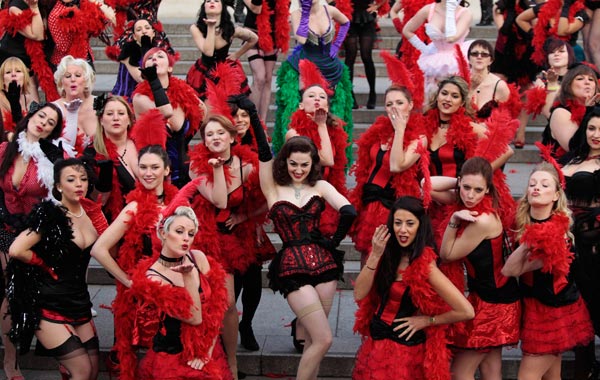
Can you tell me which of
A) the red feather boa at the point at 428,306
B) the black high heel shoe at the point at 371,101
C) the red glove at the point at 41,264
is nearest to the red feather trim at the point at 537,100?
the red feather boa at the point at 428,306

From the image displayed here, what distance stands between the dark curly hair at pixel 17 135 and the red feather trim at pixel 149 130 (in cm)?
54

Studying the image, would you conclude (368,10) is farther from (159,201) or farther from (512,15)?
(159,201)

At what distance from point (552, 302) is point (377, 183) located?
55.5 inches

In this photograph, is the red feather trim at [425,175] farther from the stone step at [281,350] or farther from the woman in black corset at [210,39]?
the woman in black corset at [210,39]

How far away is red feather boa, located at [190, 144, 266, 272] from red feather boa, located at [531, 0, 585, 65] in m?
A: 3.79

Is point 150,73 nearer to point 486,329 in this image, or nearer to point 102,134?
point 102,134

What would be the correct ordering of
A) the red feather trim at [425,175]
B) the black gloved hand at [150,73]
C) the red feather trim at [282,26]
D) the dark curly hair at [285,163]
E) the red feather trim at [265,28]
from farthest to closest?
the red feather trim at [282,26]
the red feather trim at [265,28]
the black gloved hand at [150,73]
the dark curly hair at [285,163]
the red feather trim at [425,175]

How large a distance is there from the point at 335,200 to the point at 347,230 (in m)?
0.20

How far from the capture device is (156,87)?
290 inches

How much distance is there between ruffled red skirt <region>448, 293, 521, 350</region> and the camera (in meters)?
6.00

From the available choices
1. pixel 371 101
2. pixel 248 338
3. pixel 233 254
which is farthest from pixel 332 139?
pixel 371 101

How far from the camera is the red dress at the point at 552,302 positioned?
5.93 meters

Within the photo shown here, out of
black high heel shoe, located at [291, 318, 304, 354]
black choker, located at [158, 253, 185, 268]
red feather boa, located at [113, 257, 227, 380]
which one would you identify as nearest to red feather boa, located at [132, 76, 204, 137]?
black high heel shoe, located at [291, 318, 304, 354]

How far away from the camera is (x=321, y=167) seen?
22.4 feet
